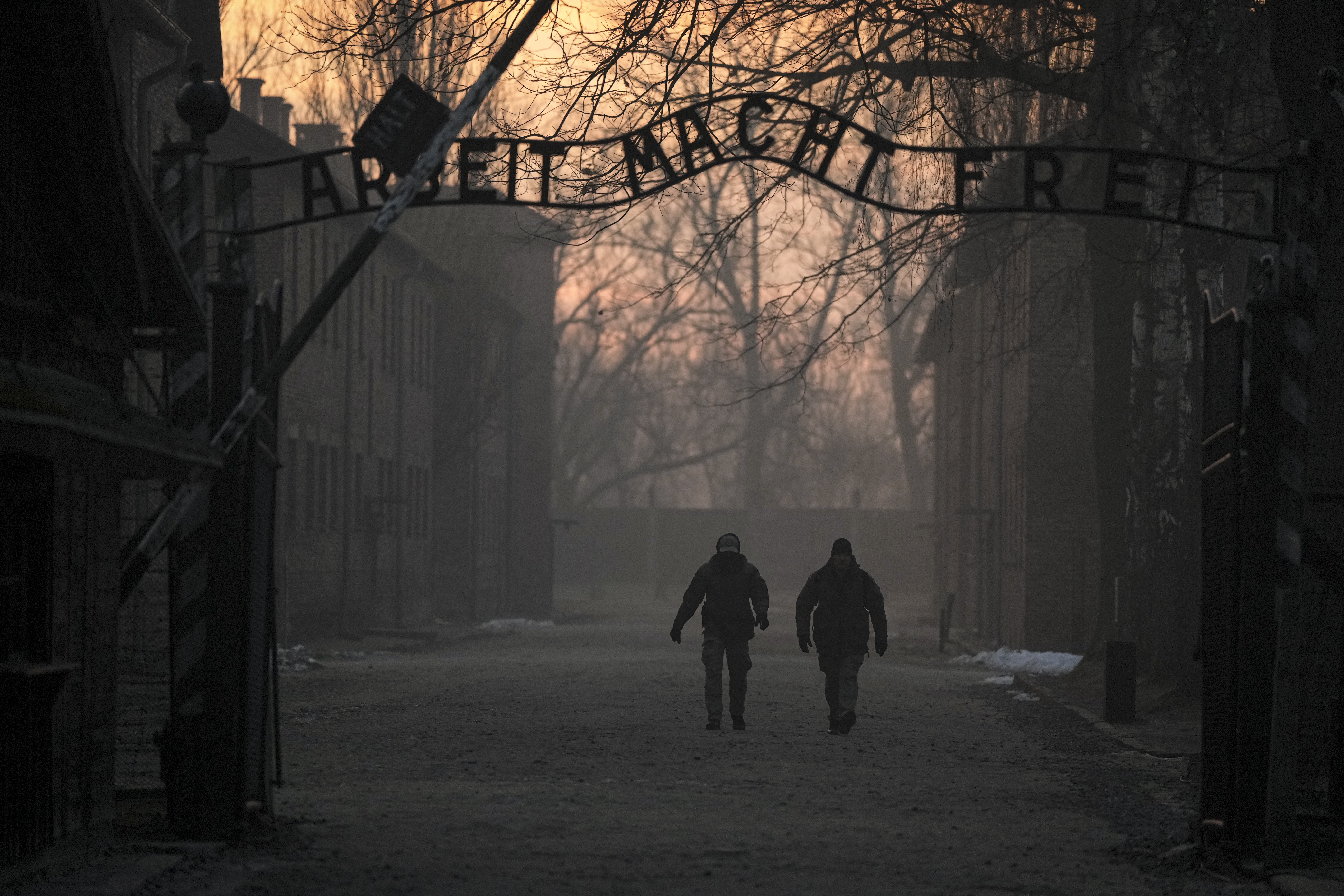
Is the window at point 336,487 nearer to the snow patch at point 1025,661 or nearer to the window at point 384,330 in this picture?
the window at point 384,330

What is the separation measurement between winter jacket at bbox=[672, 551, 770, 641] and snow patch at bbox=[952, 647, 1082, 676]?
8177 millimetres

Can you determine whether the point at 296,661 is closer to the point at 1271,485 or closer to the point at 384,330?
the point at 384,330

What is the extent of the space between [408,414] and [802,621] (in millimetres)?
26867

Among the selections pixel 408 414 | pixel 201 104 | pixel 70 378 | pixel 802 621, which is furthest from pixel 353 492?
pixel 70 378

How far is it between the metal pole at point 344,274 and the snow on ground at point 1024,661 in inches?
679

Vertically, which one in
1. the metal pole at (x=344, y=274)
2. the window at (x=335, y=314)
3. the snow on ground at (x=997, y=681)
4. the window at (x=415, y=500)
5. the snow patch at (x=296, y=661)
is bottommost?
the snow on ground at (x=997, y=681)

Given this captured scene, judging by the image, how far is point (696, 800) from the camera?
40.3ft

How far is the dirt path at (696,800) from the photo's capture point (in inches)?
366

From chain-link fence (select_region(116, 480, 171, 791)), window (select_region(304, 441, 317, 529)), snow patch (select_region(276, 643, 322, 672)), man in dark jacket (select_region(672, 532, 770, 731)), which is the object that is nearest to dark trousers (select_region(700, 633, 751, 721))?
man in dark jacket (select_region(672, 532, 770, 731))

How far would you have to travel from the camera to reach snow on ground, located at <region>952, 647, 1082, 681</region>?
89.5 ft

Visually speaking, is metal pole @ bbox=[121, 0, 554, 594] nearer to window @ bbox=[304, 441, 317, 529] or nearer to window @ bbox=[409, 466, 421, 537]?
window @ bbox=[304, 441, 317, 529]

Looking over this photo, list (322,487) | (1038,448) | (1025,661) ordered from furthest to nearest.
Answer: (322,487) < (1038,448) < (1025,661)

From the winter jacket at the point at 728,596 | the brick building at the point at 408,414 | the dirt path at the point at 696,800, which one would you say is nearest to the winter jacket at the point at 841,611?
the winter jacket at the point at 728,596

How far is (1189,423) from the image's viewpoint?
22.5 meters
